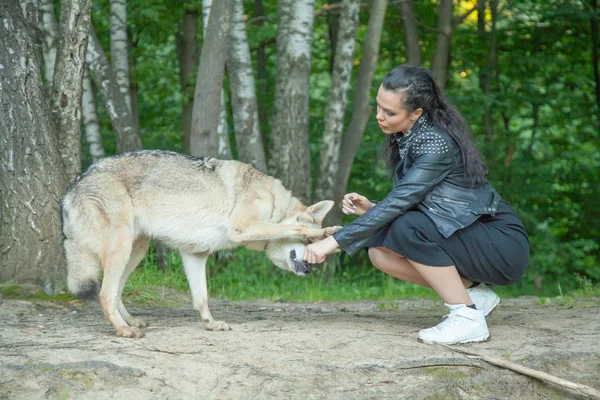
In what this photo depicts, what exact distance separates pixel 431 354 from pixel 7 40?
4703mm

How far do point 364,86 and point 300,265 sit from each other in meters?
5.88

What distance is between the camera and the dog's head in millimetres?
5484

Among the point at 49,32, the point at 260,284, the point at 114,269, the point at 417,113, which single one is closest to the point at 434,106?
the point at 417,113

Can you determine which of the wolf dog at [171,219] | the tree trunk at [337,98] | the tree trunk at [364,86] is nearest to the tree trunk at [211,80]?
the tree trunk at [337,98]

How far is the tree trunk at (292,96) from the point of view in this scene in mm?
9883

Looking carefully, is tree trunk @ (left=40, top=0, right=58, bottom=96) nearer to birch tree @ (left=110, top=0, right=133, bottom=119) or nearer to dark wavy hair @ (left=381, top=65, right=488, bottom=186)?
birch tree @ (left=110, top=0, right=133, bottom=119)

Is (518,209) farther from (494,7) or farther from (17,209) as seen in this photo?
(17,209)

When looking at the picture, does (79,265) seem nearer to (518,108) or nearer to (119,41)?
(119,41)

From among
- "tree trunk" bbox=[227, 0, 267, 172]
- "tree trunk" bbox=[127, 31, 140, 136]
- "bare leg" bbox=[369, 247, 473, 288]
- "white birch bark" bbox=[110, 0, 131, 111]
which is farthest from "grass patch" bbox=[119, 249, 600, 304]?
"tree trunk" bbox=[127, 31, 140, 136]

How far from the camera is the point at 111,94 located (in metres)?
9.88

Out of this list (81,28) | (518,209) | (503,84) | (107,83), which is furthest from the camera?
(503,84)

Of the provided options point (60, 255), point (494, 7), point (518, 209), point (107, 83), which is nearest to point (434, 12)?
point (494, 7)

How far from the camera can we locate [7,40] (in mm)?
6367

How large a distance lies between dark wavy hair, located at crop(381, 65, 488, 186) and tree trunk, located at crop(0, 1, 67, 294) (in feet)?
11.5
